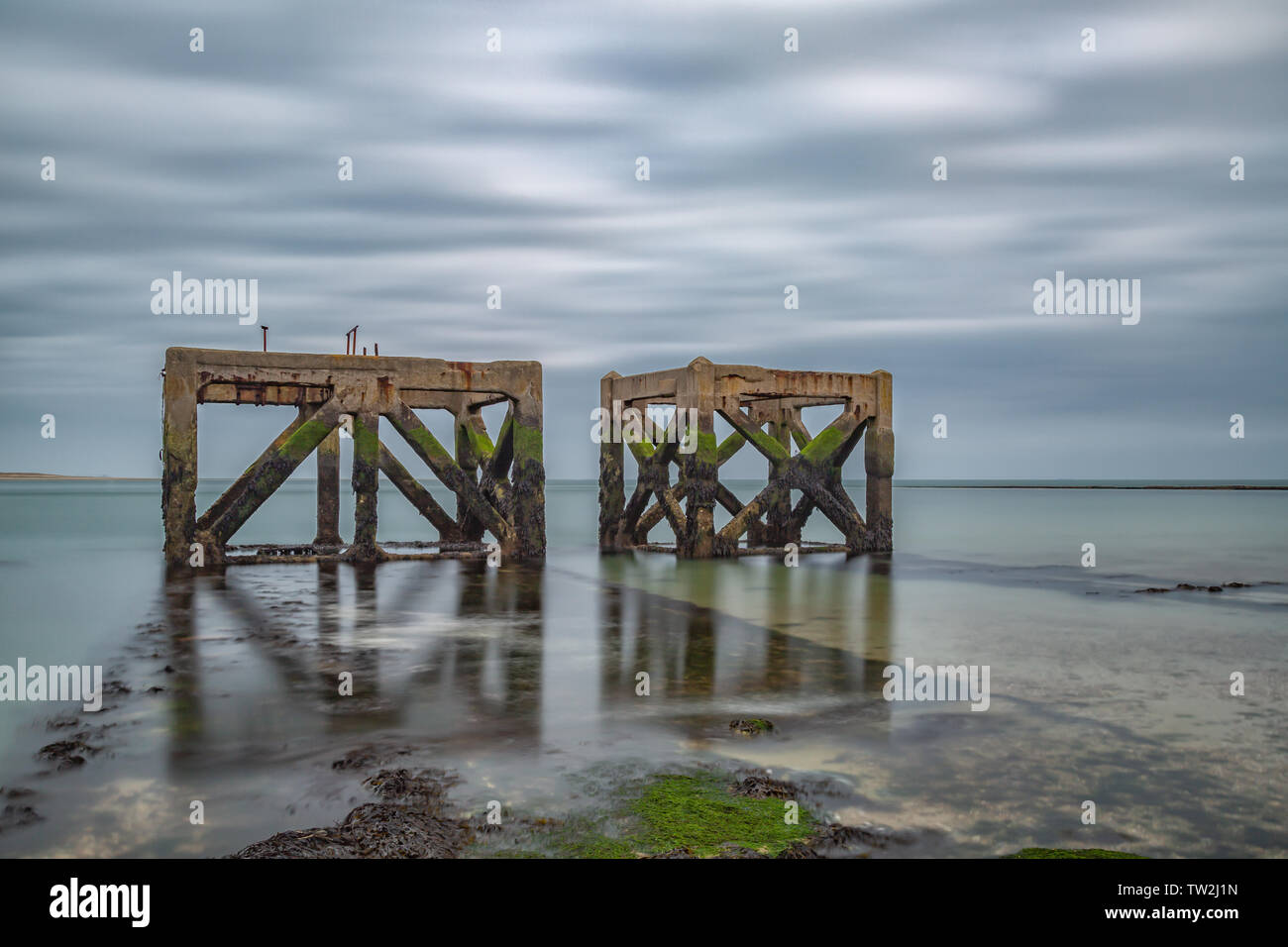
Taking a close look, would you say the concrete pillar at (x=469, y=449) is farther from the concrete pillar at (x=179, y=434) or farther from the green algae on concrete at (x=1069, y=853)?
the green algae on concrete at (x=1069, y=853)

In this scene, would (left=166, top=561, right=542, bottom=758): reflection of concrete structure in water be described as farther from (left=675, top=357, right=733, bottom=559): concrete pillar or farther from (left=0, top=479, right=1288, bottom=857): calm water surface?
(left=675, top=357, right=733, bottom=559): concrete pillar

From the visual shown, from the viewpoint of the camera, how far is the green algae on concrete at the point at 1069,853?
205 inches

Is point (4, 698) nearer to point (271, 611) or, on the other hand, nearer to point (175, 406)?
point (271, 611)

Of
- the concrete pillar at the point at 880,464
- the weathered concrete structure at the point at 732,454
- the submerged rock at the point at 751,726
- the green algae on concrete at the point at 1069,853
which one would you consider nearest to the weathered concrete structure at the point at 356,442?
the weathered concrete structure at the point at 732,454

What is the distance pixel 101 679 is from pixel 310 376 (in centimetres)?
1178

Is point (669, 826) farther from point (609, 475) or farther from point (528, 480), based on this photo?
point (609, 475)

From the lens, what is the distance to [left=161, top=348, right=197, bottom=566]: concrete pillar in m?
19.9

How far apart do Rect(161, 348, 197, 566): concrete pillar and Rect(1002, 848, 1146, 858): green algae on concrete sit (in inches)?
696

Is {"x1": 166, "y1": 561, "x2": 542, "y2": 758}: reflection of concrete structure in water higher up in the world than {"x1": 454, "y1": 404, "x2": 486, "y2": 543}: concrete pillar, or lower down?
lower down

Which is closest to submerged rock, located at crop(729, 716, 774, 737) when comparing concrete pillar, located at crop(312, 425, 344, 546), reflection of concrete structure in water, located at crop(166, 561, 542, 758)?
reflection of concrete structure in water, located at crop(166, 561, 542, 758)

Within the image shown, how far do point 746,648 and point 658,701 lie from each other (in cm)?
286

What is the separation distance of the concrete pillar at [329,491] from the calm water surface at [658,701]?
6.98 metres

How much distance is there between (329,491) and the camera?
26.4 metres

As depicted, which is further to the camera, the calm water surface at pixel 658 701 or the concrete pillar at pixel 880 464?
the concrete pillar at pixel 880 464
